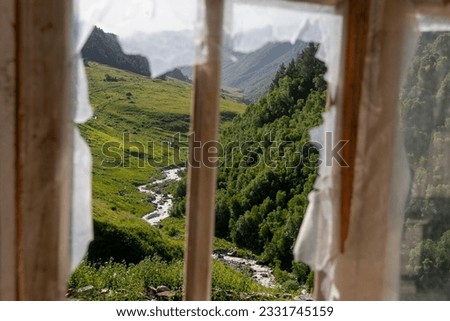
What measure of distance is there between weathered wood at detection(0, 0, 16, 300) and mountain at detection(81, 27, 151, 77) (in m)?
9.01

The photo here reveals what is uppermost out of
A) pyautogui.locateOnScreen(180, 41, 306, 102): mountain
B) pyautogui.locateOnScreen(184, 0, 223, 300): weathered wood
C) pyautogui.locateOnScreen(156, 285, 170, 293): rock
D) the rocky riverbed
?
pyautogui.locateOnScreen(180, 41, 306, 102): mountain

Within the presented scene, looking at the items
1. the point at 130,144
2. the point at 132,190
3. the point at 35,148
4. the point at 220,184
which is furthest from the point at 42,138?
the point at 130,144

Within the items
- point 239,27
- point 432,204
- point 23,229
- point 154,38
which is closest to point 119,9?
point 154,38

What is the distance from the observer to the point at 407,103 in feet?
4.33

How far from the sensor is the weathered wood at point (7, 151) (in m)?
0.97

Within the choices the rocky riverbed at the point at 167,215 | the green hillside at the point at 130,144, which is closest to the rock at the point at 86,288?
the green hillside at the point at 130,144

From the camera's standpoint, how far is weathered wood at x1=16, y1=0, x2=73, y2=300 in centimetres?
100

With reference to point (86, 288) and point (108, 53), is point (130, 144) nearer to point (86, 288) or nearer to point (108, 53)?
point (108, 53)

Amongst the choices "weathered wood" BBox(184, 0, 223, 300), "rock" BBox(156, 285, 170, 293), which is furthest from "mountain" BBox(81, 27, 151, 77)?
"weathered wood" BBox(184, 0, 223, 300)

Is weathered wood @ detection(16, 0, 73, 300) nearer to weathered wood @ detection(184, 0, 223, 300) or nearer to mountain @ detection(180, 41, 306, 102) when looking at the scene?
weathered wood @ detection(184, 0, 223, 300)

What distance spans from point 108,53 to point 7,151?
35.2 ft

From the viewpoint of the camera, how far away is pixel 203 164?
1.18 metres

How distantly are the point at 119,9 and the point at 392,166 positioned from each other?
812 mm

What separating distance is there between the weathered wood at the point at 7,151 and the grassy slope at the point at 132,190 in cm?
948
